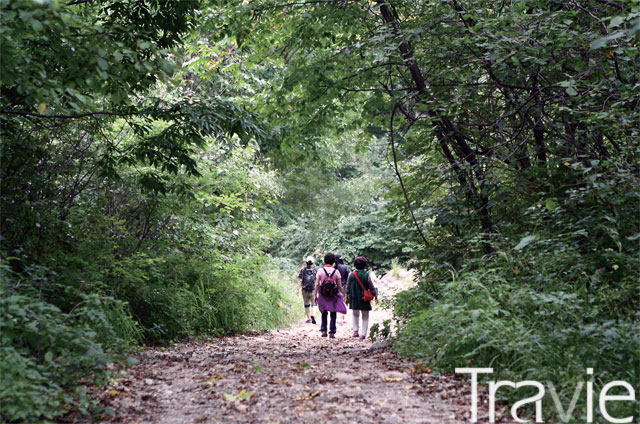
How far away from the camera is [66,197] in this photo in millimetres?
7793

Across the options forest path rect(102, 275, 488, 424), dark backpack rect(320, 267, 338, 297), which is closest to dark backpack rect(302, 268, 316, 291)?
dark backpack rect(320, 267, 338, 297)

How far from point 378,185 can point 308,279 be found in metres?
5.40

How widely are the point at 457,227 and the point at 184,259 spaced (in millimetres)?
5062

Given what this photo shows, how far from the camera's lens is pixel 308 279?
14.2 meters

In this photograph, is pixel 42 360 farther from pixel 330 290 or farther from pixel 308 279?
pixel 308 279

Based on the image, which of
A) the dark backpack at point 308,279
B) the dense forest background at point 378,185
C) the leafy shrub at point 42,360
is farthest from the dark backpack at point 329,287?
the leafy shrub at point 42,360

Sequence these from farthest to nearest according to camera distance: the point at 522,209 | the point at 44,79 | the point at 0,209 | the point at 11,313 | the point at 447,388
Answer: the point at 522,209
the point at 0,209
the point at 447,388
the point at 44,79
the point at 11,313

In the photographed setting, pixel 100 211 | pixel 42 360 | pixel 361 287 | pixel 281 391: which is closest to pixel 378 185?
pixel 361 287

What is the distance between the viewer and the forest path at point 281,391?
164 inches

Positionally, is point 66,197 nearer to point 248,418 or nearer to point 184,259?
point 184,259

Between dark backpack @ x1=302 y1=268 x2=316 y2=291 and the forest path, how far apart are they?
689 centimetres

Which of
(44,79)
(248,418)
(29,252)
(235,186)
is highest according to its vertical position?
(235,186)

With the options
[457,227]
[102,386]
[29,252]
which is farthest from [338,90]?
[102,386]

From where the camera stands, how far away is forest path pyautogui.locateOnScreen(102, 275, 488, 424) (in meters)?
4.16
